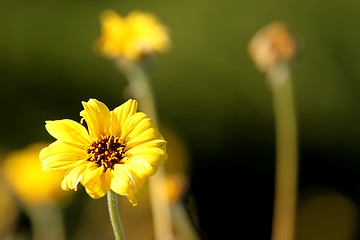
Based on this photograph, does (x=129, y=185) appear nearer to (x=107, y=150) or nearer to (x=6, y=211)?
(x=107, y=150)

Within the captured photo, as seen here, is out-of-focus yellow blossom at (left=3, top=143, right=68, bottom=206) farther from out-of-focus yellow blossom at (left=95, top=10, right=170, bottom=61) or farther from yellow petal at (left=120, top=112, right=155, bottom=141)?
yellow petal at (left=120, top=112, right=155, bottom=141)

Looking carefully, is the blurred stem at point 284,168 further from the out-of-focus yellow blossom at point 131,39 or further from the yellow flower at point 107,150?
the yellow flower at point 107,150

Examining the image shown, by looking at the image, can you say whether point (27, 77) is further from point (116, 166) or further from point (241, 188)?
point (116, 166)

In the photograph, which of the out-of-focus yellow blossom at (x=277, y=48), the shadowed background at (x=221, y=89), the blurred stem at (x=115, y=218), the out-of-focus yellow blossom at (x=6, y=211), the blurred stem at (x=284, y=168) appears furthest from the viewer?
the shadowed background at (x=221, y=89)

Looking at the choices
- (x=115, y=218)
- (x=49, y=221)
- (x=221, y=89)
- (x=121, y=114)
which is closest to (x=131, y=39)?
(x=49, y=221)

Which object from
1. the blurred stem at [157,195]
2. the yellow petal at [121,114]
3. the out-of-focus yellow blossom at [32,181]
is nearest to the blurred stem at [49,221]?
the out-of-focus yellow blossom at [32,181]

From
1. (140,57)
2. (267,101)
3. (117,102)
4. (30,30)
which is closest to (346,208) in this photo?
(267,101)
